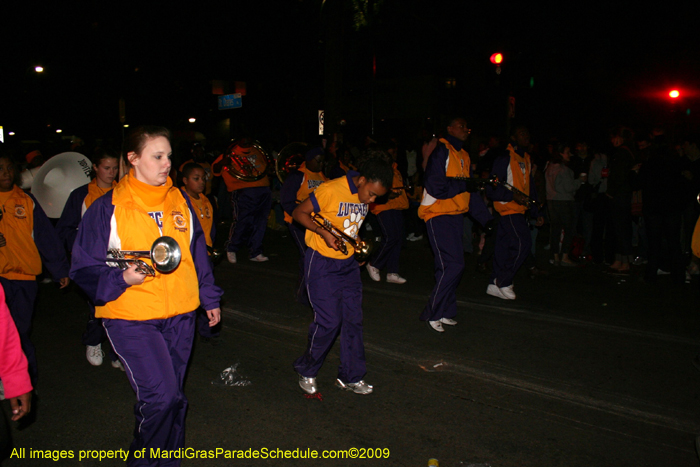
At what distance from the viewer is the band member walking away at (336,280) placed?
14.4ft

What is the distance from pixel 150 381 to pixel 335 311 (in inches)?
71.4

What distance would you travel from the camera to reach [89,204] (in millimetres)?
4789

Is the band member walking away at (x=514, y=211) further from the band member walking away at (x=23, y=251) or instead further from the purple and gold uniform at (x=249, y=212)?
the band member walking away at (x=23, y=251)

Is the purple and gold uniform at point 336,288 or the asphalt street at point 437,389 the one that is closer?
the asphalt street at point 437,389

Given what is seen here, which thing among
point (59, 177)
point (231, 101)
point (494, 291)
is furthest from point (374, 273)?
point (231, 101)

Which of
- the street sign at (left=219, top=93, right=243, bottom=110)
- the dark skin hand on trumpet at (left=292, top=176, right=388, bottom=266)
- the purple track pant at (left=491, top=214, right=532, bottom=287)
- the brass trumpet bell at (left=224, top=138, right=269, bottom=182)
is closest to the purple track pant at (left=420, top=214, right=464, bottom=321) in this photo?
the purple track pant at (left=491, top=214, right=532, bottom=287)

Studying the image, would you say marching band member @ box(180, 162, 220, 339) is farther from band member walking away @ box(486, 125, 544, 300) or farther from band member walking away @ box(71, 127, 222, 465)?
band member walking away @ box(486, 125, 544, 300)

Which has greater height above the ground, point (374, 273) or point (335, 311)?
point (335, 311)

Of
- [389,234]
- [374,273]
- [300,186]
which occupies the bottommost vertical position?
[374,273]

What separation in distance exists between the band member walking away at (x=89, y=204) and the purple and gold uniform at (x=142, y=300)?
206cm

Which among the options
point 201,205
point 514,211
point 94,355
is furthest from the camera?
point 514,211

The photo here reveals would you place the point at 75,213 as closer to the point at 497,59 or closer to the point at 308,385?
the point at 308,385

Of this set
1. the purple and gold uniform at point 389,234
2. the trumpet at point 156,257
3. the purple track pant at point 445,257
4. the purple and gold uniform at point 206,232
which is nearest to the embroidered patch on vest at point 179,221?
the trumpet at point 156,257

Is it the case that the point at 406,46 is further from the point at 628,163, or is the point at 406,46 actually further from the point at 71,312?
the point at 71,312
